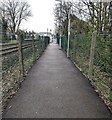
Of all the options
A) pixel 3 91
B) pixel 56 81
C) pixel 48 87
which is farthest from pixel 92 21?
pixel 3 91

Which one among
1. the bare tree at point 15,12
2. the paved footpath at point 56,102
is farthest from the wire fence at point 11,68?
the bare tree at point 15,12

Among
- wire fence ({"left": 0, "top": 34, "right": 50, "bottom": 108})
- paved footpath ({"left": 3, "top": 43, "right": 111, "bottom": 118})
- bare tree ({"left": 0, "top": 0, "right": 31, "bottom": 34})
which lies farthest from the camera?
bare tree ({"left": 0, "top": 0, "right": 31, "bottom": 34})

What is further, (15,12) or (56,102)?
(15,12)

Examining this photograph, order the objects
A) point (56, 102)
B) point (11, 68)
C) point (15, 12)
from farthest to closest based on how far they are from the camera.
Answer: point (15, 12), point (11, 68), point (56, 102)

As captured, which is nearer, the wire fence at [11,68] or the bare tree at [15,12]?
the wire fence at [11,68]

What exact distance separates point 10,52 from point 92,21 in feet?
31.6

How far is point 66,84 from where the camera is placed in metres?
7.26

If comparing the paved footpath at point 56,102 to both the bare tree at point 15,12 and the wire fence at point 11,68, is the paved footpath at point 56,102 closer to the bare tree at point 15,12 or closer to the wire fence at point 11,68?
the wire fence at point 11,68

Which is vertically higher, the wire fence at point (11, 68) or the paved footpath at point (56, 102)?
the wire fence at point (11, 68)

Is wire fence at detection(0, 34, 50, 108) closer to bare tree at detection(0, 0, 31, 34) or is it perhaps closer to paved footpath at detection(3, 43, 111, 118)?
paved footpath at detection(3, 43, 111, 118)

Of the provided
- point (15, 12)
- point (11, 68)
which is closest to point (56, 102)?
point (11, 68)

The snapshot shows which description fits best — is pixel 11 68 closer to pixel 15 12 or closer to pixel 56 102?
pixel 56 102

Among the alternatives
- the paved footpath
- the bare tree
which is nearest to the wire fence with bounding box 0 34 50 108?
the paved footpath

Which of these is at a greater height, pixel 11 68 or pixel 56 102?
pixel 11 68
